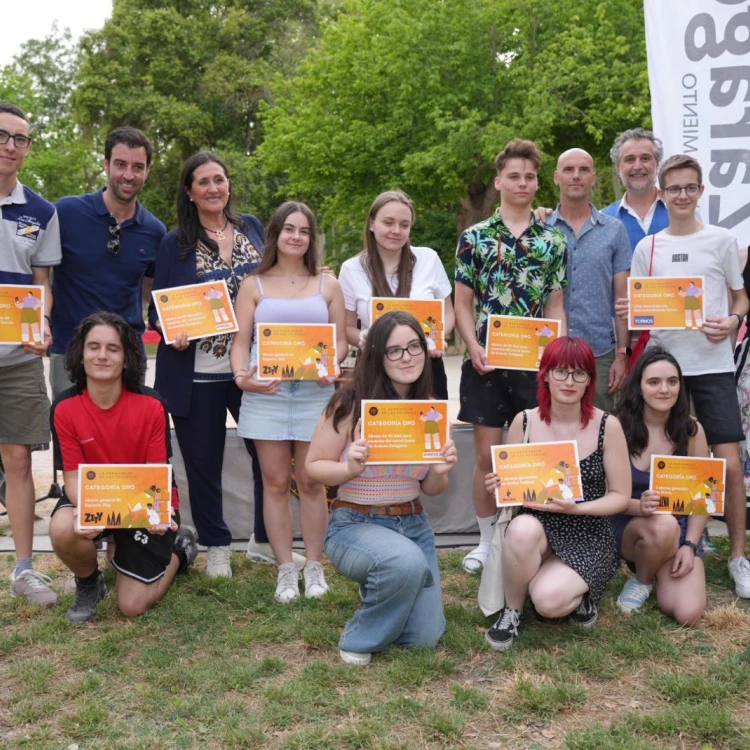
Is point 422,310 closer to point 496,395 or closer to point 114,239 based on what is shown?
point 496,395

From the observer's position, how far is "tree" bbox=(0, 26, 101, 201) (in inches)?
1299

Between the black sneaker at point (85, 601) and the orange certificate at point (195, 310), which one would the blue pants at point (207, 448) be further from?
the black sneaker at point (85, 601)

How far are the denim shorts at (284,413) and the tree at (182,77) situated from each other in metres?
26.7

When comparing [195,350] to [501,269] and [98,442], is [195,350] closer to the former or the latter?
[98,442]

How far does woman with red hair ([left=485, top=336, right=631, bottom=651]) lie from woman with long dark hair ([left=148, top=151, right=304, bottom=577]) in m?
1.71

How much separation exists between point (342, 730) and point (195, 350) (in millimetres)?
2321

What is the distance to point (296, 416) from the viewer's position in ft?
15.6

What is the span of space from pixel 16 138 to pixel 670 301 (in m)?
3.46

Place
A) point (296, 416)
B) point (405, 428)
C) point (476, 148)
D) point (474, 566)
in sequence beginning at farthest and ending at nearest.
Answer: point (476, 148)
point (474, 566)
point (296, 416)
point (405, 428)

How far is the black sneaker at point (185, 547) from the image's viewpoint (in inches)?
199

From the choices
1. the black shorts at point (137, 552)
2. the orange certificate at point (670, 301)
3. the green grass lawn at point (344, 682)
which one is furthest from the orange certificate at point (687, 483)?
the black shorts at point (137, 552)

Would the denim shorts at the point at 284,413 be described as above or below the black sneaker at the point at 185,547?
above

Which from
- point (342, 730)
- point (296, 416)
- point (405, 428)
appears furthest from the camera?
point (296, 416)

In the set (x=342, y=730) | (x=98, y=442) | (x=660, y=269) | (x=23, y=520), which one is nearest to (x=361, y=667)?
(x=342, y=730)
